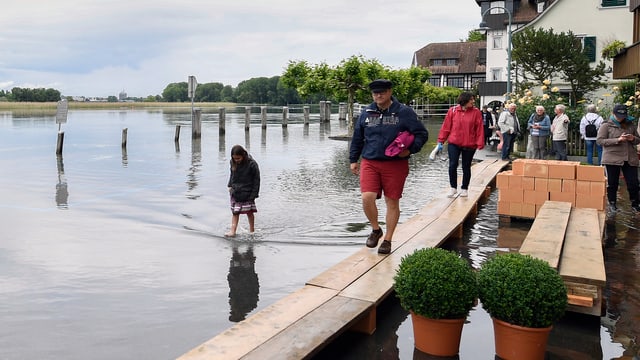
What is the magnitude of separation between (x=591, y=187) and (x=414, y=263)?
19.8 feet

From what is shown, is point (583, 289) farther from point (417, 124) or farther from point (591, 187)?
point (591, 187)

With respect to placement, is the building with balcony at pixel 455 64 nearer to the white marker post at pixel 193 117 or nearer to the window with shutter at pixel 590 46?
the window with shutter at pixel 590 46

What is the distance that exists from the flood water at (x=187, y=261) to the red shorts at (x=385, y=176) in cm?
120

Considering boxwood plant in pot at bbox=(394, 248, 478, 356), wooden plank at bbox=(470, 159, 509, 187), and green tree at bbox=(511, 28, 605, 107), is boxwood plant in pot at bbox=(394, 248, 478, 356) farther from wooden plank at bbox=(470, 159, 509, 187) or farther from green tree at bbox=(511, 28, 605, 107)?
green tree at bbox=(511, 28, 605, 107)

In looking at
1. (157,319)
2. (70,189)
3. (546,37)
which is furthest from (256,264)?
(546,37)

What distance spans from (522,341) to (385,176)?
2.70 meters

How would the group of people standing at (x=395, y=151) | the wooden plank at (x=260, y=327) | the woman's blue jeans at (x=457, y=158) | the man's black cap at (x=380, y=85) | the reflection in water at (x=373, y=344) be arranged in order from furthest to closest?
1. the woman's blue jeans at (x=457, y=158)
2. the group of people standing at (x=395, y=151)
3. the man's black cap at (x=380, y=85)
4. the reflection in water at (x=373, y=344)
5. the wooden plank at (x=260, y=327)

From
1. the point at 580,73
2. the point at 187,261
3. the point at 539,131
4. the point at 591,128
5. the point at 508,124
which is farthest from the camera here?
the point at 580,73

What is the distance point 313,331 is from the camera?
448 cm

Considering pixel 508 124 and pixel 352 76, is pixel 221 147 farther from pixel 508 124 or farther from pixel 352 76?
pixel 508 124

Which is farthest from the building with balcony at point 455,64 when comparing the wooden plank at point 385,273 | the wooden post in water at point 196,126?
the wooden plank at point 385,273

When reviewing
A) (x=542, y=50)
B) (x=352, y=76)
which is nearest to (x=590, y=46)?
(x=542, y=50)

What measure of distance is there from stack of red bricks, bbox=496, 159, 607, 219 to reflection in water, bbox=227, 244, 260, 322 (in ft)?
13.9

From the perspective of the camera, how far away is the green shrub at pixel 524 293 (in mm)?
4316
